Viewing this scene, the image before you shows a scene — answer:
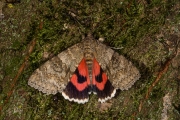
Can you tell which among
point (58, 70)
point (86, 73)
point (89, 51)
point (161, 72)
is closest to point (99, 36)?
point (89, 51)

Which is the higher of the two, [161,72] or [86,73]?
[161,72]

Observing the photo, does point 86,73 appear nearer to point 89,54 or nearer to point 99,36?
point 89,54

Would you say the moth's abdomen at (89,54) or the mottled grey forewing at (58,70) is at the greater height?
the moth's abdomen at (89,54)

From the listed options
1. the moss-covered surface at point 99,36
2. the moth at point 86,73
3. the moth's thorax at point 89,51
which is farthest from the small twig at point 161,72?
the moth's thorax at point 89,51

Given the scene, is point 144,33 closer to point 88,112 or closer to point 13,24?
point 88,112

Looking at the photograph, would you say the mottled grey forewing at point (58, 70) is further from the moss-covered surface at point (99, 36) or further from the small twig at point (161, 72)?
the small twig at point (161, 72)

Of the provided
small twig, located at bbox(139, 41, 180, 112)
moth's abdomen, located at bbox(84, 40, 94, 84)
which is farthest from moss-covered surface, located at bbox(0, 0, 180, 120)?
moth's abdomen, located at bbox(84, 40, 94, 84)
